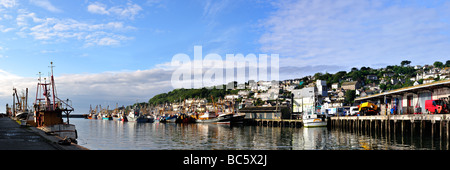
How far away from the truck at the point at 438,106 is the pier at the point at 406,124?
1.47 metres

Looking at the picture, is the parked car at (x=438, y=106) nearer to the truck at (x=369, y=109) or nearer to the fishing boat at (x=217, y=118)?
the truck at (x=369, y=109)

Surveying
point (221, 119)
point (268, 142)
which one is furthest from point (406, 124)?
point (221, 119)

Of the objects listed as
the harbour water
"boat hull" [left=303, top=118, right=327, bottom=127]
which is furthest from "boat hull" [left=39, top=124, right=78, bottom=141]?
"boat hull" [left=303, top=118, right=327, bottom=127]

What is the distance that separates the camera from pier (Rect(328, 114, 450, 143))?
3709cm

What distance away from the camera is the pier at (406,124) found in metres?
37.1

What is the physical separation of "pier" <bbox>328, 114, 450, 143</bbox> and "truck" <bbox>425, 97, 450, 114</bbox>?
4.82 feet

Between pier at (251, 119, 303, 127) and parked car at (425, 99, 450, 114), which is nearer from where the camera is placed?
parked car at (425, 99, 450, 114)

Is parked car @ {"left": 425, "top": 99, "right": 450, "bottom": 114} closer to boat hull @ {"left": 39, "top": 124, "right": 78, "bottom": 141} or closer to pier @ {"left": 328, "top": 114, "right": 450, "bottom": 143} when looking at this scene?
pier @ {"left": 328, "top": 114, "right": 450, "bottom": 143}

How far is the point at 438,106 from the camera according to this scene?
41.6m
